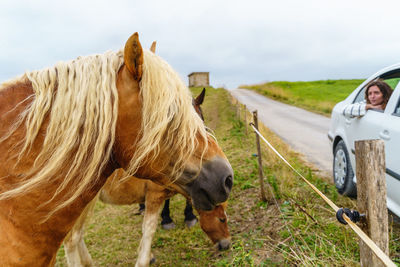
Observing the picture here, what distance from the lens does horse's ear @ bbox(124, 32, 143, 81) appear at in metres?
1.15

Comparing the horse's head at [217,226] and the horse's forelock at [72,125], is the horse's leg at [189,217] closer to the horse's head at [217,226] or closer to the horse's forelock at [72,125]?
the horse's head at [217,226]

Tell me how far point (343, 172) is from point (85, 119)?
13.8 feet

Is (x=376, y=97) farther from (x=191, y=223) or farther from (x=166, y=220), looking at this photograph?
(x=166, y=220)

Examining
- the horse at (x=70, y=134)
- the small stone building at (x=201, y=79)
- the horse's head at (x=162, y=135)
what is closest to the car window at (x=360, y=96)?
the horse's head at (x=162, y=135)

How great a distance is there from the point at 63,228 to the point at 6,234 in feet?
0.75

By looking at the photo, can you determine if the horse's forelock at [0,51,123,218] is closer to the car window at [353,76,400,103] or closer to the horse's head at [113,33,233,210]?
the horse's head at [113,33,233,210]

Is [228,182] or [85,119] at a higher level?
[85,119]

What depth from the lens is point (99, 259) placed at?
4.01 m

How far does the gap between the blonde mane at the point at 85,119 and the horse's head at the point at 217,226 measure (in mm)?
2395

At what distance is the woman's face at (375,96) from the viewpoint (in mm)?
3723

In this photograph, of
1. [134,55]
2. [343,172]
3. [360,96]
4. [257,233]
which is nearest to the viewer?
[134,55]

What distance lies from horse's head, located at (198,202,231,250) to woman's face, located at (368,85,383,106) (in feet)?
8.36

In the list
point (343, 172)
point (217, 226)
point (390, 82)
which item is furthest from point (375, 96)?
point (217, 226)

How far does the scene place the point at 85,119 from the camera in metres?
1.21
